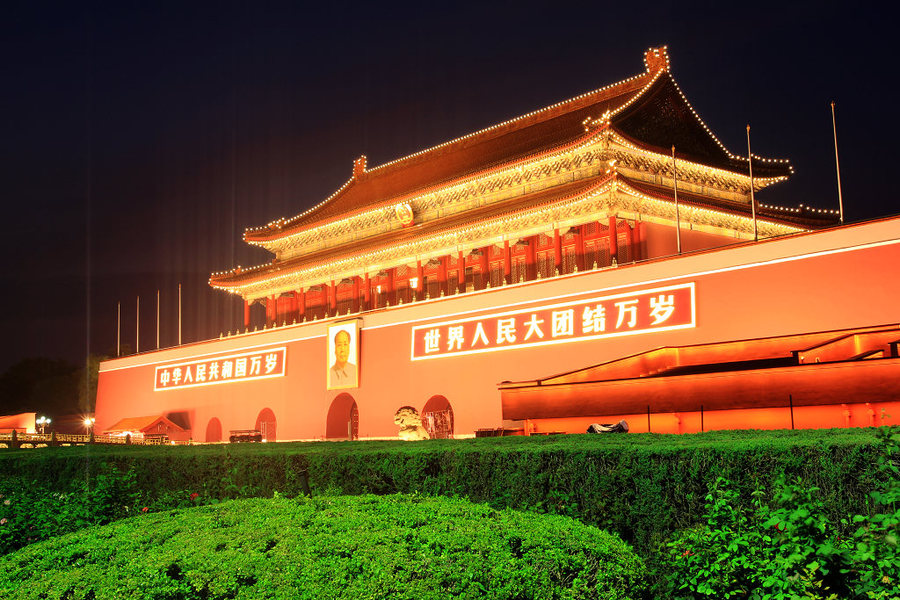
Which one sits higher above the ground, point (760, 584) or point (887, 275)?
point (887, 275)

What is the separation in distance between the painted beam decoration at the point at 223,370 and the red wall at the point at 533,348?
0.25 metres

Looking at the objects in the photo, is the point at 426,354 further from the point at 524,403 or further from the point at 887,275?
the point at 887,275

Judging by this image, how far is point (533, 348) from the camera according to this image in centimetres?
1886

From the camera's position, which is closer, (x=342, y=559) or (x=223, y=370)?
(x=342, y=559)

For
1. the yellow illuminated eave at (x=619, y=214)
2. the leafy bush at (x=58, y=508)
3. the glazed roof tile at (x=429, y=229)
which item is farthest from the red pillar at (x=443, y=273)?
the leafy bush at (x=58, y=508)

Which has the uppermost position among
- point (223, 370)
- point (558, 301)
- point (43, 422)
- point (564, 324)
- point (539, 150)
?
point (539, 150)

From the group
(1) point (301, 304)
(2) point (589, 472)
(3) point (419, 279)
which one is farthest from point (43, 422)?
(2) point (589, 472)

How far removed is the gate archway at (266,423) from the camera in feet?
86.5

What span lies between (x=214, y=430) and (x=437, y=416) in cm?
1014

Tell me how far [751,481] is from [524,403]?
11.5 m

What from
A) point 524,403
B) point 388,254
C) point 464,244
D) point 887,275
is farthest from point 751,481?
point 388,254

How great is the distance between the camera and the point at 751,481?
16.1 ft

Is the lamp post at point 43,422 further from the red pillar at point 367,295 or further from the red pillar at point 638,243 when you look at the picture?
the red pillar at point 638,243

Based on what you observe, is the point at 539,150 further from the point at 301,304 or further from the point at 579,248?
the point at 301,304
